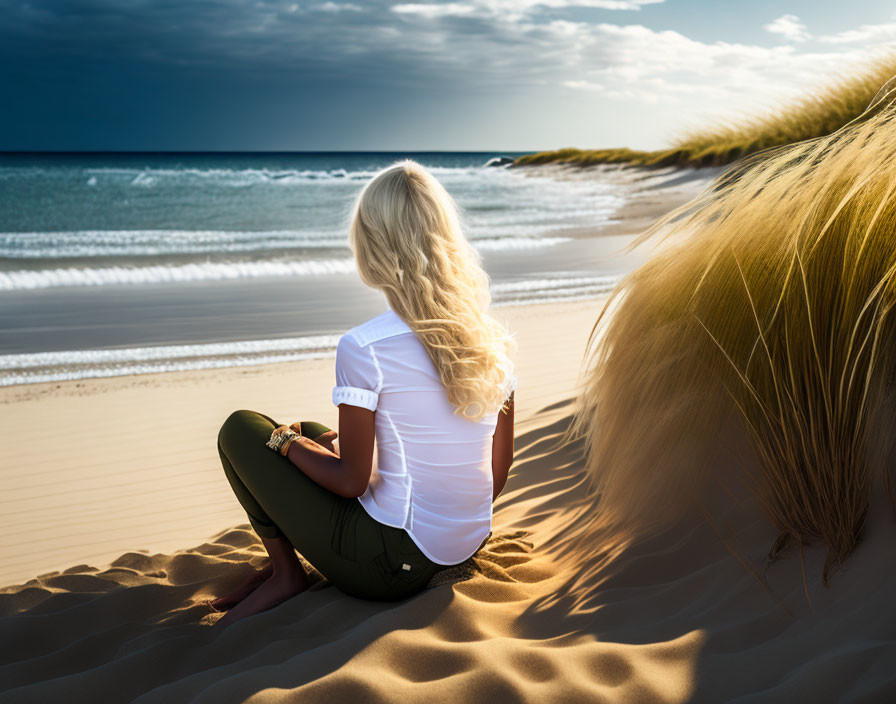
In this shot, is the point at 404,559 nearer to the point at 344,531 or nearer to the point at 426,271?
the point at 344,531

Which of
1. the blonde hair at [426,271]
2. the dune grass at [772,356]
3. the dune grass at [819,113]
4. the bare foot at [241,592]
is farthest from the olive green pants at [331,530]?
the dune grass at [819,113]

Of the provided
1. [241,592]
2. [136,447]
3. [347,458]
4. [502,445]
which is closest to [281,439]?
[347,458]

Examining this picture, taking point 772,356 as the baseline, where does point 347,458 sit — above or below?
below

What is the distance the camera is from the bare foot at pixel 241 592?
2564 mm

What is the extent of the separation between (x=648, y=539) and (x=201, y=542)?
2292 millimetres

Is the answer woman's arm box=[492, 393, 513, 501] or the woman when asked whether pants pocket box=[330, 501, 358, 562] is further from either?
woman's arm box=[492, 393, 513, 501]

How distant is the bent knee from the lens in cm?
242

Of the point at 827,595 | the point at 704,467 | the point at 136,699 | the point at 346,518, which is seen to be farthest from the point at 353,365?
the point at 827,595

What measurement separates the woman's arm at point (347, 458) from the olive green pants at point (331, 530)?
0.08 metres

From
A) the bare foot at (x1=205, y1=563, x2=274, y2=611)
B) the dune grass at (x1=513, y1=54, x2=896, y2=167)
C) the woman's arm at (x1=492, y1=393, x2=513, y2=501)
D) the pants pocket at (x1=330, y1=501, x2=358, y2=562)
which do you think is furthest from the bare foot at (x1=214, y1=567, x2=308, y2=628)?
the dune grass at (x1=513, y1=54, x2=896, y2=167)

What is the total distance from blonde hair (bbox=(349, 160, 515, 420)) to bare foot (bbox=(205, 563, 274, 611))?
3.74ft

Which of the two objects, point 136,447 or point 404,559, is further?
point 136,447

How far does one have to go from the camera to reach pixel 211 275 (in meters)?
11.9

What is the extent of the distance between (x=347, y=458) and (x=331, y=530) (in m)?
0.30
